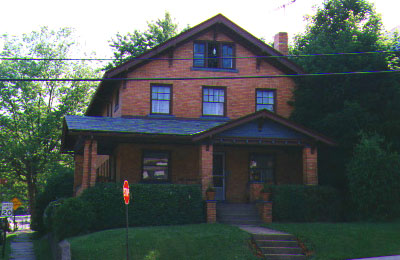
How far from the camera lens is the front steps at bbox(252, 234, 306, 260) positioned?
1478 centimetres

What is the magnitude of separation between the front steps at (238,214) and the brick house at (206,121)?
1.90 ft

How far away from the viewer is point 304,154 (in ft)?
68.1

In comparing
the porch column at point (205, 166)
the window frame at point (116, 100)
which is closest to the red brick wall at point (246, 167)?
the porch column at point (205, 166)

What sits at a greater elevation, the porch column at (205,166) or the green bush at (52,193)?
the porch column at (205,166)

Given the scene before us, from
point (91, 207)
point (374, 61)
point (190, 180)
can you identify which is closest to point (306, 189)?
point (190, 180)

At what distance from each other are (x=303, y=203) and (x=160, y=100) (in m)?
8.89

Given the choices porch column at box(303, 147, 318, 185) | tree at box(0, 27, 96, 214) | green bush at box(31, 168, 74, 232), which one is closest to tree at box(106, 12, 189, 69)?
tree at box(0, 27, 96, 214)

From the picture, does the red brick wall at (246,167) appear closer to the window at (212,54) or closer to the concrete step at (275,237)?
the window at (212,54)

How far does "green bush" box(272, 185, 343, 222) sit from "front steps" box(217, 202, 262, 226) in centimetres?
91

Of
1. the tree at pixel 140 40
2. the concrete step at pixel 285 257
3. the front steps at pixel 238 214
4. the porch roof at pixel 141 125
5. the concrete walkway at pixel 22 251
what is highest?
the tree at pixel 140 40

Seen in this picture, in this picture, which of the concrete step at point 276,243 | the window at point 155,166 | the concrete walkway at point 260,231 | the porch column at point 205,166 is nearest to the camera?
the concrete step at point 276,243

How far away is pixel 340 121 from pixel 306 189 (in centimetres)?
373

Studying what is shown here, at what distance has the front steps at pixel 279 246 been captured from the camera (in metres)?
14.8

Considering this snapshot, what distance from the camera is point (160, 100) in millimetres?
23609
